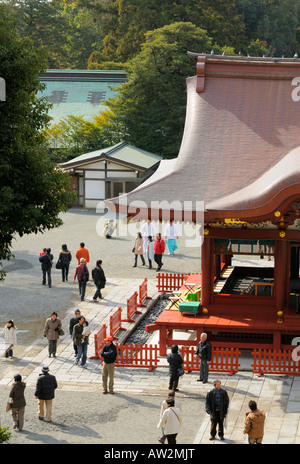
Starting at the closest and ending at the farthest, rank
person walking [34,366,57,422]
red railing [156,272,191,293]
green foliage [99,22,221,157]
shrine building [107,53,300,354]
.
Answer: person walking [34,366,57,422], shrine building [107,53,300,354], red railing [156,272,191,293], green foliage [99,22,221,157]

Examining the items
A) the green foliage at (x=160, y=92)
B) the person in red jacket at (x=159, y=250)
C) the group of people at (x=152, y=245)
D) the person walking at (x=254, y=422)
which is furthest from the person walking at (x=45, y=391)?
the green foliage at (x=160, y=92)

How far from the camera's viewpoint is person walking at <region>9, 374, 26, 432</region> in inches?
653

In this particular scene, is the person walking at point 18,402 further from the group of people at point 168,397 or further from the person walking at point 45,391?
the person walking at point 45,391

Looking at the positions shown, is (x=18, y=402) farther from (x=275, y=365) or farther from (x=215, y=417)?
(x=275, y=365)

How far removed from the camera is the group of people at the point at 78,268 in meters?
26.7

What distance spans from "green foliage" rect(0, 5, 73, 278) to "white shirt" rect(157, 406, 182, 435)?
4933mm

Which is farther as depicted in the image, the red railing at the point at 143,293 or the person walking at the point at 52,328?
the red railing at the point at 143,293

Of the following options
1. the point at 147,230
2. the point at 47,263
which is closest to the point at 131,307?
the point at 47,263

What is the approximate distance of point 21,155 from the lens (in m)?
16.4

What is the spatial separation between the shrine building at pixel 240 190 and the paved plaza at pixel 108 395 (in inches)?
57.9

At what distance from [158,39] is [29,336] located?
33089 millimetres

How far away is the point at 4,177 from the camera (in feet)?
53.9

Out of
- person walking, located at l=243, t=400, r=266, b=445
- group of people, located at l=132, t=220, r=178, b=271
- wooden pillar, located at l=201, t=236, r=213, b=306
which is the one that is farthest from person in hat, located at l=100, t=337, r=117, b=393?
group of people, located at l=132, t=220, r=178, b=271

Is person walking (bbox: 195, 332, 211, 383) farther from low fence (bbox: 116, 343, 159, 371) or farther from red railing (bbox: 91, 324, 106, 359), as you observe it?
red railing (bbox: 91, 324, 106, 359)
